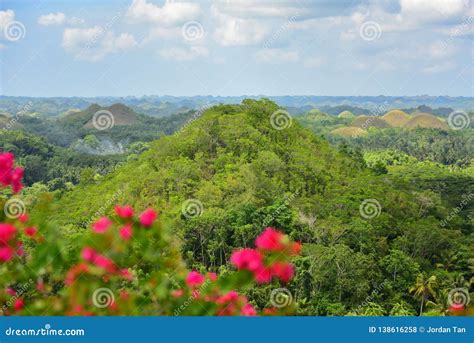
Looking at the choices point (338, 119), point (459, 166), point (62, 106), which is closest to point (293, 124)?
point (459, 166)

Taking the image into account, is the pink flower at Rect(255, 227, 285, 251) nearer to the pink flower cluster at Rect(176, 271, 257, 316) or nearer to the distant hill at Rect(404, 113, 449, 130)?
the pink flower cluster at Rect(176, 271, 257, 316)

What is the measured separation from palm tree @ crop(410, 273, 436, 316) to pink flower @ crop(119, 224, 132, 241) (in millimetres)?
10666

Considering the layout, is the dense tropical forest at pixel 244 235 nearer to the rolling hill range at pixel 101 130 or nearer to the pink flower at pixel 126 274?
the pink flower at pixel 126 274

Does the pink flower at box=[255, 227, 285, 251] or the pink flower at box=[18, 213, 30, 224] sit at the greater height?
the pink flower at box=[18, 213, 30, 224]

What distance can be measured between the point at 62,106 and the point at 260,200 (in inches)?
4485

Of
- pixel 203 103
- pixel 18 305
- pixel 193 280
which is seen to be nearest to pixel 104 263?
pixel 193 280

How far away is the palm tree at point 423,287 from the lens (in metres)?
12.5

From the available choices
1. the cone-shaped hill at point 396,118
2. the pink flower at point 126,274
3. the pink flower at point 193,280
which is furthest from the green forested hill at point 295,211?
the cone-shaped hill at point 396,118

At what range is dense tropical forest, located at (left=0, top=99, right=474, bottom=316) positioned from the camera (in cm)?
306

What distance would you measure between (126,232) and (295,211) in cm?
1226

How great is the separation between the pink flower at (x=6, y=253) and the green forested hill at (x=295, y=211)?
7465 mm

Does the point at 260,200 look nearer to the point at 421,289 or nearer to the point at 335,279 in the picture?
the point at 335,279

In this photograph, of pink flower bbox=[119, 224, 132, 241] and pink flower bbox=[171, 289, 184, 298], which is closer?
pink flower bbox=[119, 224, 132, 241]

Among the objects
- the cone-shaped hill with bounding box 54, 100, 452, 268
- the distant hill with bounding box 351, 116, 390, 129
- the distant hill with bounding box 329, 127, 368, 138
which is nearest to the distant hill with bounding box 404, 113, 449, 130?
the distant hill with bounding box 351, 116, 390, 129
